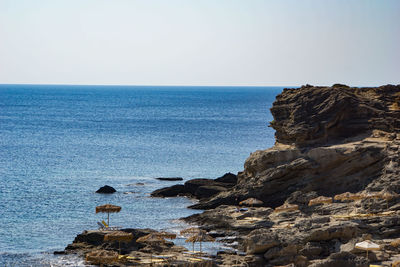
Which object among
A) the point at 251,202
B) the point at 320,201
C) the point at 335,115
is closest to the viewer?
the point at 320,201

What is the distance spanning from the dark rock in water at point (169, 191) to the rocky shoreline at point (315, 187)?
0.33 ft

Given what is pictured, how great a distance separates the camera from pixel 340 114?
51.1 metres

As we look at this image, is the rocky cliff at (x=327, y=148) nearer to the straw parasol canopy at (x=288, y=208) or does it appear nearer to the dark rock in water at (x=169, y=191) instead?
the straw parasol canopy at (x=288, y=208)

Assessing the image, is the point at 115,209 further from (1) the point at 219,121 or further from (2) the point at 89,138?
(1) the point at 219,121

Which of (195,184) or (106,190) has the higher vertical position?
(195,184)

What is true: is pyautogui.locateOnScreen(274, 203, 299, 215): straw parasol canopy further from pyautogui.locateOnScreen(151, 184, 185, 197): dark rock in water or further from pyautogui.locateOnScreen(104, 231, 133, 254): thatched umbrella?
pyautogui.locateOnScreen(151, 184, 185, 197): dark rock in water

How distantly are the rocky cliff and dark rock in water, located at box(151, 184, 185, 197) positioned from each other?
627 cm

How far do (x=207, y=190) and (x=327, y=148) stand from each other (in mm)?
13504

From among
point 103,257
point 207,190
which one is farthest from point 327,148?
point 103,257

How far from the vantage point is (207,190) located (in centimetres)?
5697

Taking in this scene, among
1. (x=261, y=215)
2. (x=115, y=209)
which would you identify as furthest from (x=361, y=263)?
(x=115, y=209)

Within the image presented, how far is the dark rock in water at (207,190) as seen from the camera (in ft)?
185

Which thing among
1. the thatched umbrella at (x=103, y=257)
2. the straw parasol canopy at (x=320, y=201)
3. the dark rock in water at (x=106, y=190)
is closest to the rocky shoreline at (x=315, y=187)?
the straw parasol canopy at (x=320, y=201)

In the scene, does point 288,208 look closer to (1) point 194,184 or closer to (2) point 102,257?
(2) point 102,257
